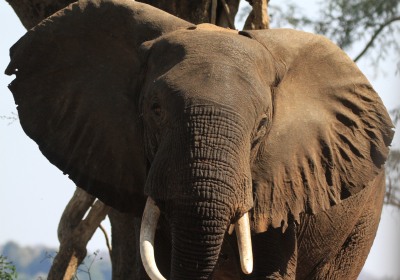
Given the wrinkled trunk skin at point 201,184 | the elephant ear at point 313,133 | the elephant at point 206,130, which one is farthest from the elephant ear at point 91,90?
the wrinkled trunk skin at point 201,184

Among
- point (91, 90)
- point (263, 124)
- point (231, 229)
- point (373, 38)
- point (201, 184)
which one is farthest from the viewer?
point (373, 38)

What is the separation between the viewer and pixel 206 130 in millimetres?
5625

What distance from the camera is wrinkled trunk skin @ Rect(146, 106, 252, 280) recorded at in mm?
5500

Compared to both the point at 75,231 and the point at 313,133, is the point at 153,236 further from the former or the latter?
the point at 75,231

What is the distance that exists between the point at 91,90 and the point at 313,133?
1.11 m

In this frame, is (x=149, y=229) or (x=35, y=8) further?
(x=35, y=8)

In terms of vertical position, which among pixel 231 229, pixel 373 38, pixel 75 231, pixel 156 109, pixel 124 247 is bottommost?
pixel 373 38

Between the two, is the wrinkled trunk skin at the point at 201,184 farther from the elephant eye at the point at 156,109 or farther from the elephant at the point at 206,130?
the elephant eye at the point at 156,109

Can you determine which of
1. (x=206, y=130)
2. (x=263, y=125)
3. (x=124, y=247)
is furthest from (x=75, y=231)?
(x=206, y=130)

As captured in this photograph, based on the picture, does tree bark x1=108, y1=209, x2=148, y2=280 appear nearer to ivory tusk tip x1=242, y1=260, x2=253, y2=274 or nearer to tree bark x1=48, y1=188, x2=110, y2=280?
tree bark x1=48, y1=188, x2=110, y2=280

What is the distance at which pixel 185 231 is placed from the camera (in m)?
5.58

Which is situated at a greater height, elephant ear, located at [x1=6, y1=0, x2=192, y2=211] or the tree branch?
elephant ear, located at [x1=6, y1=0, x2=192, y2=211]

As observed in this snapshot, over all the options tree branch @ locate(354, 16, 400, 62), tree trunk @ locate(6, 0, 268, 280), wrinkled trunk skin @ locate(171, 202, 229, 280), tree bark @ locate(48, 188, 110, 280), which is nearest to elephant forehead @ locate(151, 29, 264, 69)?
wrinkled trunk skin @ locate(171, 202, 229, 280)

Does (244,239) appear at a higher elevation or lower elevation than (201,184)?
lower
